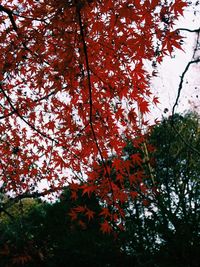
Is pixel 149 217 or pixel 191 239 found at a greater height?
pixel 149 217

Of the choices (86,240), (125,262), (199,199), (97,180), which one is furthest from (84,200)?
(97,180)

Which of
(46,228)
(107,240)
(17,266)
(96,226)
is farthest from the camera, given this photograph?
(46,228)

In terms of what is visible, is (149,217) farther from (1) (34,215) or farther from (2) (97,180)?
(1) (34,215)

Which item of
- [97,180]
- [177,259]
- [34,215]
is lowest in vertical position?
[177,259]

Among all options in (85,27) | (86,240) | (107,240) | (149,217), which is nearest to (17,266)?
Result: (86,240)

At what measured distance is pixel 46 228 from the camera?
13406 millimetres

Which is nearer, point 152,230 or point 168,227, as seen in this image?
point 168,227

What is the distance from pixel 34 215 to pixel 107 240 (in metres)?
8.58

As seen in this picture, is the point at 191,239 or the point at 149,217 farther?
the point at 149,217

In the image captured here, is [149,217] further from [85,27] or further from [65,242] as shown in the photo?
[85,27]

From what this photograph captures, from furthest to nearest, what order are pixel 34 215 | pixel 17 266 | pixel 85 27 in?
pixel 34 215
pixel 17 266
pixel 85 27

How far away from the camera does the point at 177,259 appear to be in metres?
6.60

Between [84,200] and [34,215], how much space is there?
237 inches

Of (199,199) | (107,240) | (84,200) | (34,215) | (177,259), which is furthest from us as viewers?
(34,215)
